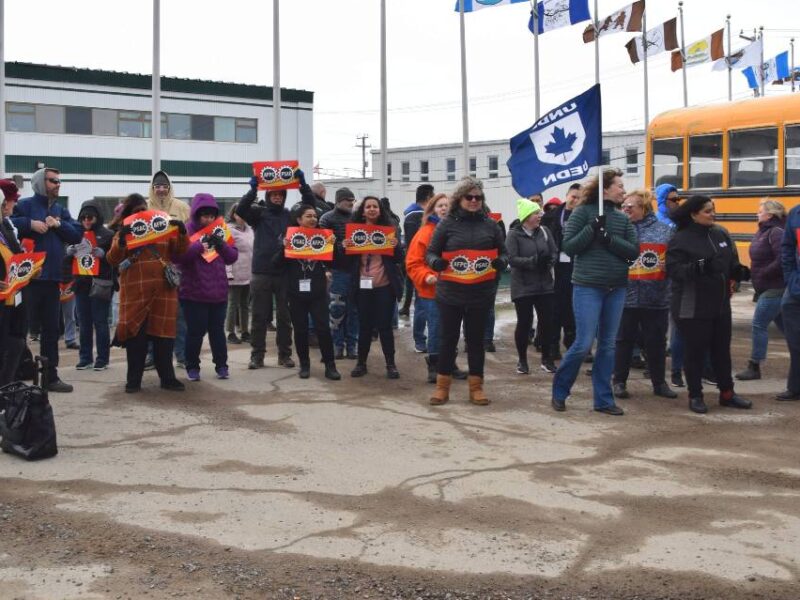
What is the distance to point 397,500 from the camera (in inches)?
233

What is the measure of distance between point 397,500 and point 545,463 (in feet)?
4.52

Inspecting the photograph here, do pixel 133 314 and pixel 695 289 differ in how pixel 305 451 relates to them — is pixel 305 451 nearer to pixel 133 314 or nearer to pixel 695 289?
pixel 133 314

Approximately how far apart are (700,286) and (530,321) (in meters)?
2.55

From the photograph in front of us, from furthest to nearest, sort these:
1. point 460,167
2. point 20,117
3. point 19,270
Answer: point 460,167
point 20,117
point 19,270

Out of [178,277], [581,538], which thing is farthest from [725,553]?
[178,277]

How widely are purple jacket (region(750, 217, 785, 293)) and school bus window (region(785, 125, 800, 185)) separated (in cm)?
490

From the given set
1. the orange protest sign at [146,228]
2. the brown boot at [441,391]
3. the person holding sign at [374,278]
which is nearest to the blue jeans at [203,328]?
the orange protest sign at [146,228]

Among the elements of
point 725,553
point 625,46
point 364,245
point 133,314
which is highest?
point 625,46

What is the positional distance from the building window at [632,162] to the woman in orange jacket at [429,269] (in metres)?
43.2

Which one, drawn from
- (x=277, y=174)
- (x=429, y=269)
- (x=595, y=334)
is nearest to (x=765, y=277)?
(x=595, y=334)

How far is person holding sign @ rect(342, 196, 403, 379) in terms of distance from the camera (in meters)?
10.2

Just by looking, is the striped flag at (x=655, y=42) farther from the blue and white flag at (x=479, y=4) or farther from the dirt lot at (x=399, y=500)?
the dirt lot at (x=399, y=500)

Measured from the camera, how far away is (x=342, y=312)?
11367 millimetres

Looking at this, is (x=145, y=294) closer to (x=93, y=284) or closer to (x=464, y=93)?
(x=93, y=284)
